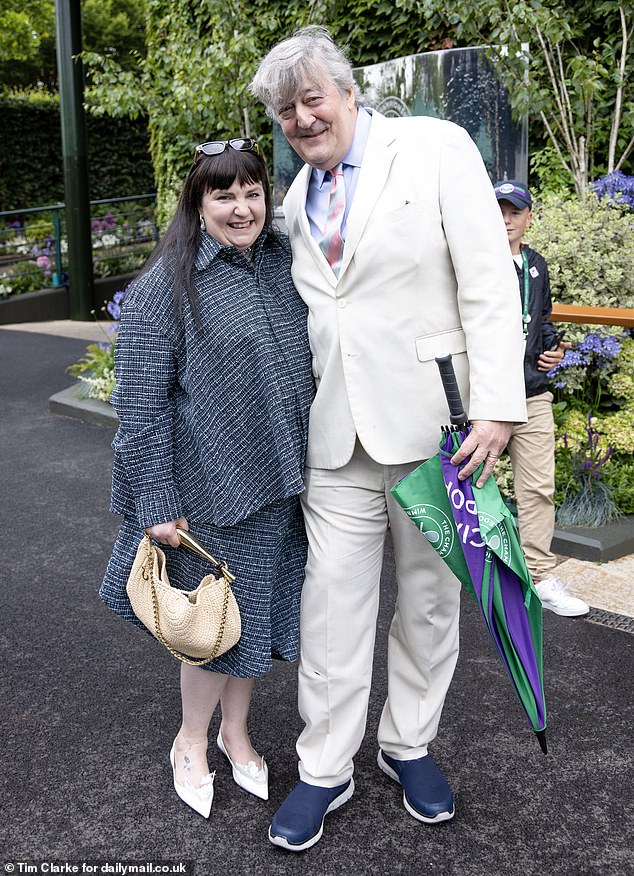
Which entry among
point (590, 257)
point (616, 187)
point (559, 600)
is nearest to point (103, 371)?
point (590, 257)

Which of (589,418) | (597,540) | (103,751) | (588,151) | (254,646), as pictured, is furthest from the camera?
(588,151)

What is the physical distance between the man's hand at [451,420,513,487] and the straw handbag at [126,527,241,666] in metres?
0.66

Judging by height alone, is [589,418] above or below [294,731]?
above

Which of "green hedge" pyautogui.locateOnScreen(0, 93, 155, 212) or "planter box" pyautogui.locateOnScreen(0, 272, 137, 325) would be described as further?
"green hedge" pyautogui.locateOnScreen(0, 93, 155, 212)

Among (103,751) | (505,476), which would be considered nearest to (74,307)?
(505,476)

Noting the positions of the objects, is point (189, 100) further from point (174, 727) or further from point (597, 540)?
point (174, 727)

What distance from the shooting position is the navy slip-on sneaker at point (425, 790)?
2.47 meters

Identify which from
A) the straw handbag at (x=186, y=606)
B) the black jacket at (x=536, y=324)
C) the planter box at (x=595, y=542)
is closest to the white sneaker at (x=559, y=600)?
the planter box at (x=595, y=542)

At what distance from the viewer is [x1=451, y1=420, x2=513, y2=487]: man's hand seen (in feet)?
7.29

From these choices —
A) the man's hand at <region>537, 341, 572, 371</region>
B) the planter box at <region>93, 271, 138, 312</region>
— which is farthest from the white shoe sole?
the planter box at <region>93, 271, 138, 312</region>

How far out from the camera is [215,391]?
2.34m

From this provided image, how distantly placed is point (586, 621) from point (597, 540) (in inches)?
29.2

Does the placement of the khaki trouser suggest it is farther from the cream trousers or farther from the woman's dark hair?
the woman's dark hair

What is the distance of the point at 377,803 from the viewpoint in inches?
101
